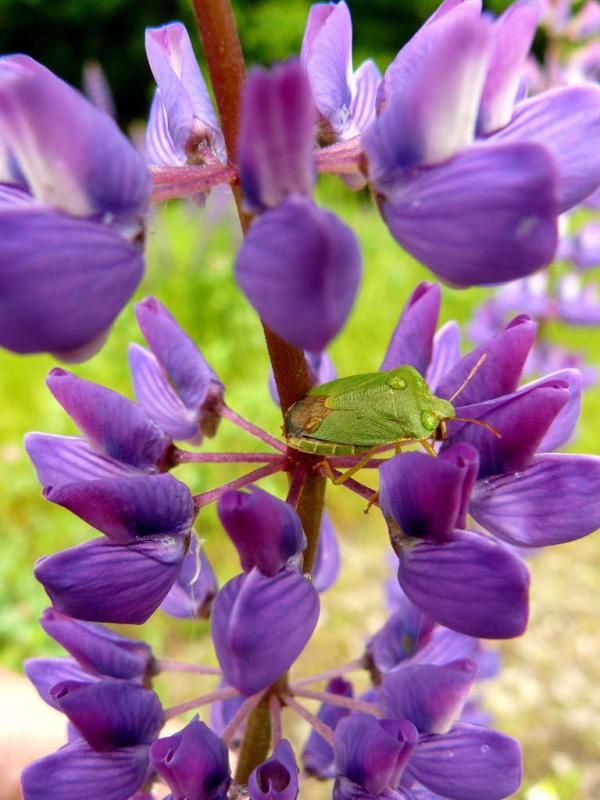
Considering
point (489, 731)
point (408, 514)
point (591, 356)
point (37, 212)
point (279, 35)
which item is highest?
point (37, 212)

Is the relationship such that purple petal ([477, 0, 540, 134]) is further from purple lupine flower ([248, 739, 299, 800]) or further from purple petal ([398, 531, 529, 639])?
purple lupine flower ([248, 739, 299, 800])

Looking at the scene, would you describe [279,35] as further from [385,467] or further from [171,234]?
[385,467]

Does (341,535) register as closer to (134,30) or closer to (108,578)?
(108,578)

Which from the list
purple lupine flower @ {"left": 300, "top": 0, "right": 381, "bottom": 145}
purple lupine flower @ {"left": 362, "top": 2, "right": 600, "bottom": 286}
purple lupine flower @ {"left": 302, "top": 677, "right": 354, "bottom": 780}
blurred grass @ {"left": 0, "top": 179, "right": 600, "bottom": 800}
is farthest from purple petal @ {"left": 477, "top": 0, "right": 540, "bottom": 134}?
blurred grass @ {"left": 0, "top": 179, "right": 600, "bottom": 800}

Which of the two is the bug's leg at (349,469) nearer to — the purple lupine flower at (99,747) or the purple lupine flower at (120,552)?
the purple lupine flower at (120,552)

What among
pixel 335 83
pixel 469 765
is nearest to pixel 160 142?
pixel 335 83

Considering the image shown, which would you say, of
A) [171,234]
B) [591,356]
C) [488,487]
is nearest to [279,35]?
[171,234]
